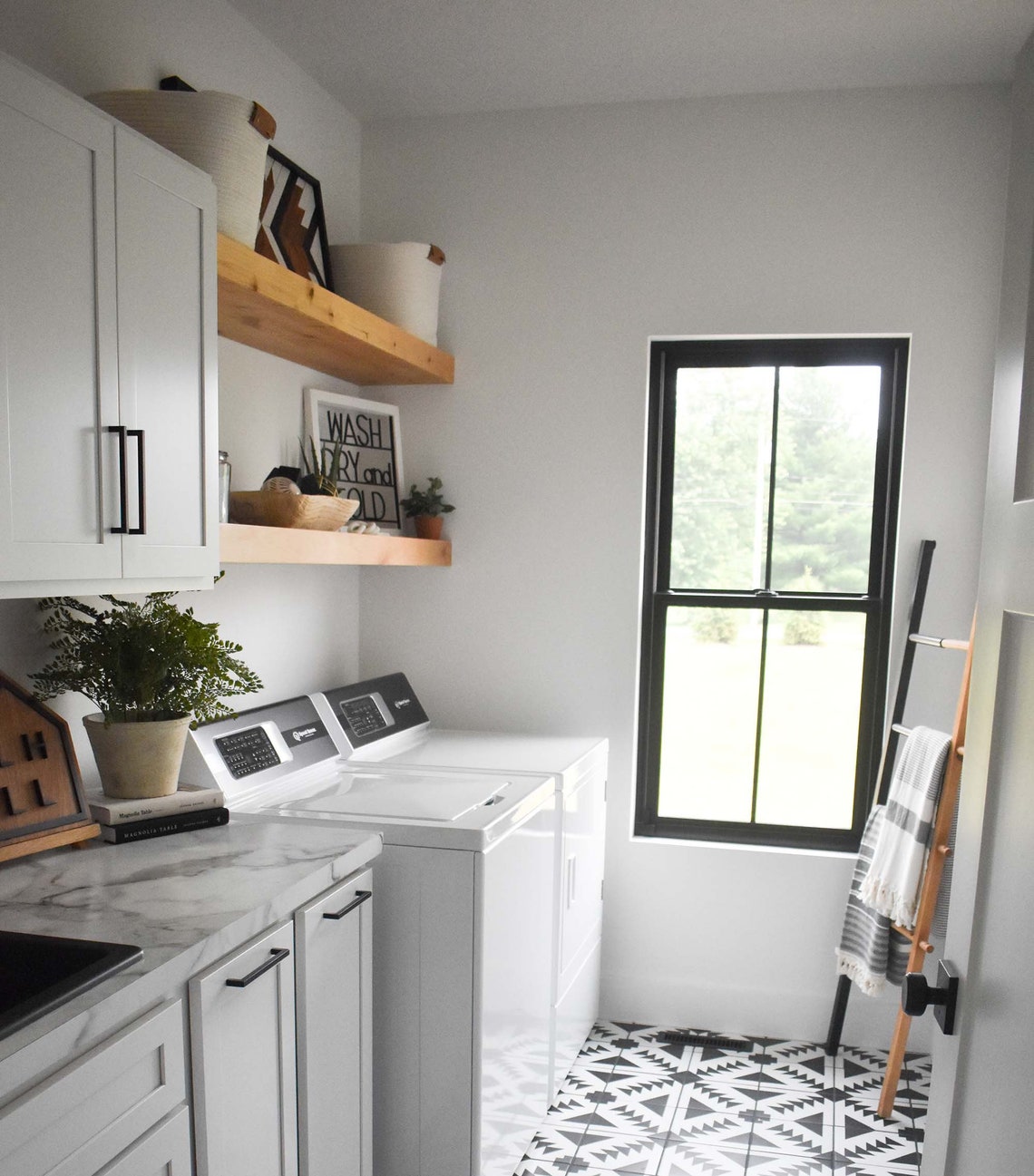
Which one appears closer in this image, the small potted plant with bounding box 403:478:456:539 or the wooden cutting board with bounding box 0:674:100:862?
the wooden cutting board with bounding box 0:674:100:862

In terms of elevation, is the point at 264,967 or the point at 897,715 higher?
the point at 897,715

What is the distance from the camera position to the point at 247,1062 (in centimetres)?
151

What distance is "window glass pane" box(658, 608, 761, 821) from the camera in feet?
10.4

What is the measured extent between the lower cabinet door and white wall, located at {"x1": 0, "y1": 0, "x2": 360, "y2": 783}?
→ 925 millimetres

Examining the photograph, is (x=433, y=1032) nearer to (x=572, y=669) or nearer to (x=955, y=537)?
(x=572, y=669)

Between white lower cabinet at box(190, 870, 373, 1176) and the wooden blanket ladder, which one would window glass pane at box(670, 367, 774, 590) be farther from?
white lower cabinet at box(190, 870, 373, 1176)

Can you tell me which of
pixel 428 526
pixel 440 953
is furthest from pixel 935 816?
pixel 428 526

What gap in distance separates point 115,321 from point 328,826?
40.8 inches

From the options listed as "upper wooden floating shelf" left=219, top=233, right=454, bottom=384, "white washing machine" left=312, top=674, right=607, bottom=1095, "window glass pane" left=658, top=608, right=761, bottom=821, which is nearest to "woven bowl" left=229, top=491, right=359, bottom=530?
"upper wooden floating shelf" left=219, top=233, right=454, bottom=384

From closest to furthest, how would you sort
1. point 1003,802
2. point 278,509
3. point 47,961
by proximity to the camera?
1. point 1003,802
2. point 47,961
3. point 278,509

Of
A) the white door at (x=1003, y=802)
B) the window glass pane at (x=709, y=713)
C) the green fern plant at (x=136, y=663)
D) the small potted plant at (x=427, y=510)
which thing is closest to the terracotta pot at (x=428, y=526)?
the small potted plant at (x=427, y=510)

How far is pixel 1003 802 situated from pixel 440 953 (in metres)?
1.36

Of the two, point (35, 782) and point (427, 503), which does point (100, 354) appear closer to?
point (35, 782)

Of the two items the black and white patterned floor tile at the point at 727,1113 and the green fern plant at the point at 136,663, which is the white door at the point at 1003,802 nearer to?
the green fern plant at the point at 136,663
